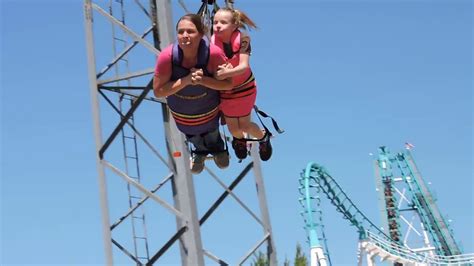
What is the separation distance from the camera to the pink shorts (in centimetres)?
505

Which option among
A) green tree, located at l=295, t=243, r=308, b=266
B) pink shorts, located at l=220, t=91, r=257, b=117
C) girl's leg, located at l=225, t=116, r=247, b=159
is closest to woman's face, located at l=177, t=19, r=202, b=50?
pink shorts, located at l=220, t=91, r=257, b=117

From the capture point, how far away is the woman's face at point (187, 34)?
4.40 metres

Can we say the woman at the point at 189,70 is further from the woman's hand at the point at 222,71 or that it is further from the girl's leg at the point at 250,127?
the girl's leg at the point at 250,127

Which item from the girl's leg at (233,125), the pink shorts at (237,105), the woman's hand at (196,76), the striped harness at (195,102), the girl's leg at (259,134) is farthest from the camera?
the girl's leg at (259,134)

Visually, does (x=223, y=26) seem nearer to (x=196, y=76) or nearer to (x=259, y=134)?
(x=196, y=76)

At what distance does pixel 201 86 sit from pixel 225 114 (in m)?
0.51

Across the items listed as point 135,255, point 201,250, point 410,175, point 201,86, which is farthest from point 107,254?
point 410,175

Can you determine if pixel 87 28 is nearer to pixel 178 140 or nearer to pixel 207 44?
pixel 178 140

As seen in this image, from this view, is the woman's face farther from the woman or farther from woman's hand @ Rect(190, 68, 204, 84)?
woman's hand @ Rect(190, 68, 204, 84)

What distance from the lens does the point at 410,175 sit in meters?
30.5

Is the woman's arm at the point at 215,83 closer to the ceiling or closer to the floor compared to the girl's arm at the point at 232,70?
closer to the floor

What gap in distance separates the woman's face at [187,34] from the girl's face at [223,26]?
0.32m

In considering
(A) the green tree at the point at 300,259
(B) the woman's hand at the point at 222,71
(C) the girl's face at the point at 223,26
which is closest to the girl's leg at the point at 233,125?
(C) the girl's face at the point at 223,26

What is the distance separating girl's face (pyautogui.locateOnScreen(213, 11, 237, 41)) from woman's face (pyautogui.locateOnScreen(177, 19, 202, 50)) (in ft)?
1.06
